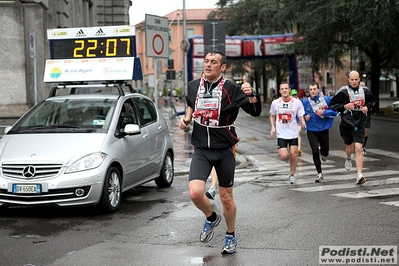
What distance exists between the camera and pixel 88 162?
31.3ft

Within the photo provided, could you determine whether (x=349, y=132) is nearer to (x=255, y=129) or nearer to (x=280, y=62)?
(x=255, y=129)

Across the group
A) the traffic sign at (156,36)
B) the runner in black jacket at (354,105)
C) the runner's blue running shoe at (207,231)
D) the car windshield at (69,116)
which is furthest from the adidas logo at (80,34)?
the runner's blue running shoe at (207,231)

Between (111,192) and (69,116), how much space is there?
1.52m

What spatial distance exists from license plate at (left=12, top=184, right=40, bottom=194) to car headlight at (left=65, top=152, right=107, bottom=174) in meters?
0.43

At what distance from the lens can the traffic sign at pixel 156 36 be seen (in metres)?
18.0

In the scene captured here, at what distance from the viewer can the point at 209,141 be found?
7.20 meters

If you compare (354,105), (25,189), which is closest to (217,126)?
(25,189)

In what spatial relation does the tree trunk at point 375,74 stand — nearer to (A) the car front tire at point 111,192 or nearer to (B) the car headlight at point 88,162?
(A) the car front tire at point 111,192

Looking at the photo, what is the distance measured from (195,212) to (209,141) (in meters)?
2.74

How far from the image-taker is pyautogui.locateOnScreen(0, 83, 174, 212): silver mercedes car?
368 inches

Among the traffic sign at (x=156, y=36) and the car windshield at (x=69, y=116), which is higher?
the traffic sign at (x=156, y=36)

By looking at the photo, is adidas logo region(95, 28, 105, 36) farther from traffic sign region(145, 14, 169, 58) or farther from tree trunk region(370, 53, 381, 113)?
tree trunk region(370, 53, 381, 113)

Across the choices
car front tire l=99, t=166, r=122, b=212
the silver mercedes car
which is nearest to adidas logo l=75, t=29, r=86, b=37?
the silver mercedes car

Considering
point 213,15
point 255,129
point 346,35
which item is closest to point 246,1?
point 213,15
